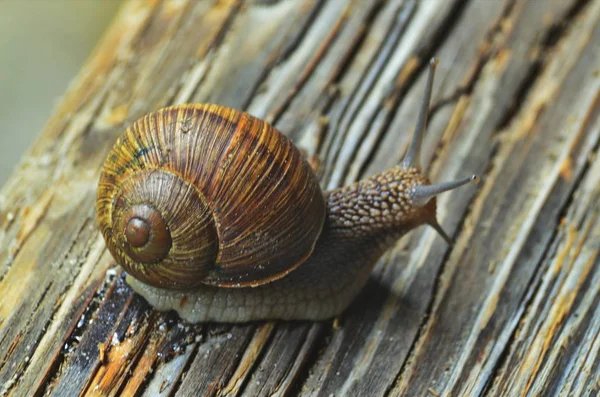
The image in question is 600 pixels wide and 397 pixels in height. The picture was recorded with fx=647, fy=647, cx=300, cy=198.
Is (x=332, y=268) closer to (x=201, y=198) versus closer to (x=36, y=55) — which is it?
(x=201, y=198)

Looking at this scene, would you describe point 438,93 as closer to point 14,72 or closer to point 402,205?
point 402,205

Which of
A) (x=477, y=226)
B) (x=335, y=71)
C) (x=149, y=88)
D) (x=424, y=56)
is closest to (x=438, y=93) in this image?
(x=424, y=56)

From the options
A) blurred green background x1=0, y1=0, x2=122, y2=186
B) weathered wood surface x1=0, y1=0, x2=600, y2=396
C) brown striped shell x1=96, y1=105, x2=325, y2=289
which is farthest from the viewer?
blurred green background x1=0, y1=0, x2=122, y2=186

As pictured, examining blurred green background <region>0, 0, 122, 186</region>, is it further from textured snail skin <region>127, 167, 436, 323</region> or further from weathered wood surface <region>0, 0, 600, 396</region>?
textured snail skin <region>127, 167, 436, 323</region>

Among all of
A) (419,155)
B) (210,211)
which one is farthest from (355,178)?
(210,211)

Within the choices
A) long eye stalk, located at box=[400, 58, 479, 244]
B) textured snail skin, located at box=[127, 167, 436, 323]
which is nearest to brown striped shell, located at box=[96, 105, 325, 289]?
textured snail skin, located at box=[127, 167, 436, 323]
